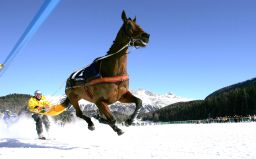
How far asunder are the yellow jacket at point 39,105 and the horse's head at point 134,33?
18.2ft

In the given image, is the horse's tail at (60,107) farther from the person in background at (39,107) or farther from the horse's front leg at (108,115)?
the horse's front leg at (108,115)

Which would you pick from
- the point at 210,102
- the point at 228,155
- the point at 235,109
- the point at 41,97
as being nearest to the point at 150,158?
the point at 228,155

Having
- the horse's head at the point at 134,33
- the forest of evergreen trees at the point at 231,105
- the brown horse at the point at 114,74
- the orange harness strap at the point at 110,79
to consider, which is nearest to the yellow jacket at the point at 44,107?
the brown horse at the point at 114,74

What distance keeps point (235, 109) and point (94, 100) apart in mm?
116270

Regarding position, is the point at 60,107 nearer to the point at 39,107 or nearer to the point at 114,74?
the point at 39,107

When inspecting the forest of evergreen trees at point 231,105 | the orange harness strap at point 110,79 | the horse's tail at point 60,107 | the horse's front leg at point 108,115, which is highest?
the forest of evergreen trees at point 231,105

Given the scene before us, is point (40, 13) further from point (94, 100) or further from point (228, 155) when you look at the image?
point (94, 100)

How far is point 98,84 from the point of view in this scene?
36.2 feet

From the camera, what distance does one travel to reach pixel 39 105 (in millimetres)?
15828

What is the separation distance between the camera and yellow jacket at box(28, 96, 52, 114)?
1534 cm

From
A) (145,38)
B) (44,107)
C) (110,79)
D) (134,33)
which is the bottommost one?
(44,107)

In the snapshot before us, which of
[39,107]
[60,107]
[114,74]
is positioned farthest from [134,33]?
[39,107]

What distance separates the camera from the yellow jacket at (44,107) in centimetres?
1483

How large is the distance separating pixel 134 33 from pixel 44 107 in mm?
6007
